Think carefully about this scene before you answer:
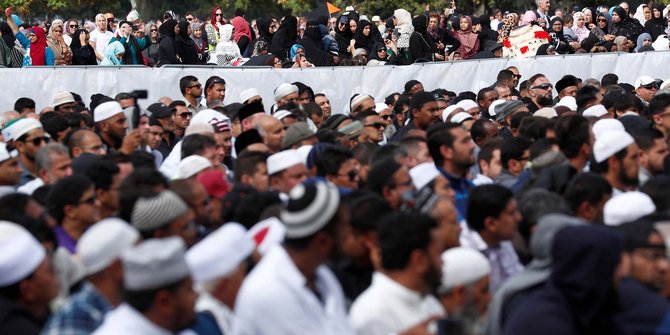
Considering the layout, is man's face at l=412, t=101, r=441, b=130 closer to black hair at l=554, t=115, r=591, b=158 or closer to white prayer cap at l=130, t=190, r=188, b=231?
black hair at l=554, t=115, r=591, b=158

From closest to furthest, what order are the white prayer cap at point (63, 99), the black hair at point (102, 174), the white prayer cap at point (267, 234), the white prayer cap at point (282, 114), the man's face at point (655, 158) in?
the white prayer cap at point (267, 234) → the black hair at point (102, 174) → the man's face at point (655, 158) → the white prayer cap at point (282, 114) → the white prayer cap at point (63, 99)

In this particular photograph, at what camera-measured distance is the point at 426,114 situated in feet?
44.1

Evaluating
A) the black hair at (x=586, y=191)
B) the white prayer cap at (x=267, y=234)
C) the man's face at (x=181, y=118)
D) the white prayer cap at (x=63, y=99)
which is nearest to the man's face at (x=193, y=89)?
the white prayer cap at (x=63, y=99)

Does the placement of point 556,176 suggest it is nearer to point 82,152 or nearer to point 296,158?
point 296,158

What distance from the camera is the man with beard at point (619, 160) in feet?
31.0

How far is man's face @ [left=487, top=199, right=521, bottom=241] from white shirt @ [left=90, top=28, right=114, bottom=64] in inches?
679

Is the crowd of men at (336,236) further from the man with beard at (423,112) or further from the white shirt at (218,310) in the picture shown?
the man with beard at (423,112)

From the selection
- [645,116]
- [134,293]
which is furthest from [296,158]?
[645,116]

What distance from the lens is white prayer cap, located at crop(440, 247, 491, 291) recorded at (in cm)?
634

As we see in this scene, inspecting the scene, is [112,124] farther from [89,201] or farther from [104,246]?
[104,246]

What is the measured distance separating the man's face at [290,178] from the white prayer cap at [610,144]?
6.89 feet

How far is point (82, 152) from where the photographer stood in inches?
419

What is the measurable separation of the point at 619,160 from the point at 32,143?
4.76 metres

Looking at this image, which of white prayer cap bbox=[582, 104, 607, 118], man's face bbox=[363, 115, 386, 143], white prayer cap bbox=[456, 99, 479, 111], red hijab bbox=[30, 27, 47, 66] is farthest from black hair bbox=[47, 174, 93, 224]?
red hijab bbox=[30, 27, 47, 66]
